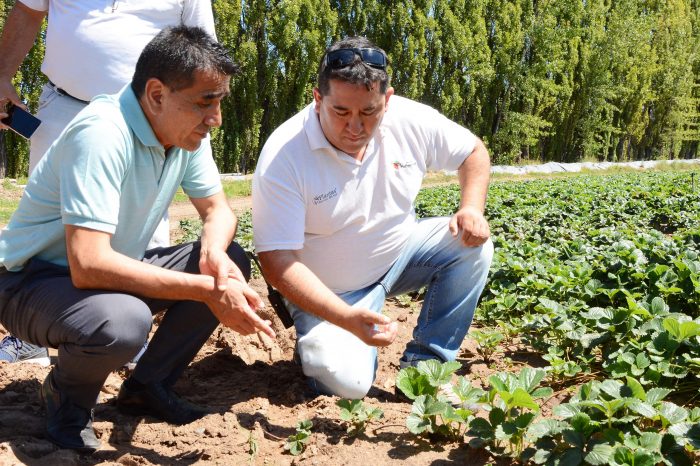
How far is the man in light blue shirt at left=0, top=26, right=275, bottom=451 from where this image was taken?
2289mm

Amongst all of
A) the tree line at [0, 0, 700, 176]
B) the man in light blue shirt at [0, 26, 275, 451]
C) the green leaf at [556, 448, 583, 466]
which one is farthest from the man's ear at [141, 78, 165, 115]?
the tree line at [0, 0, 700, 176]

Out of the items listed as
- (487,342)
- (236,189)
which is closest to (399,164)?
(487,342)

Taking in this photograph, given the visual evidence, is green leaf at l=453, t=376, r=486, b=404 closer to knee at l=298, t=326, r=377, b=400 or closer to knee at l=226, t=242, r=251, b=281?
knee at l=298, t=326, r=377, b=400

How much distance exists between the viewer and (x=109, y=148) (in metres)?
2.32

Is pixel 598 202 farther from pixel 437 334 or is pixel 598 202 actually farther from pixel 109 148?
pixel 109 148

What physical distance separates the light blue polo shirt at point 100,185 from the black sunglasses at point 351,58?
689 millimetres

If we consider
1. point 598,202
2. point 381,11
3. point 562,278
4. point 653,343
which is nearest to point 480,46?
point 381,11

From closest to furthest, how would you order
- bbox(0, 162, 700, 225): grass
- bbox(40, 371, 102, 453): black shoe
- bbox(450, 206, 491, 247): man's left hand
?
1. bbox(40, 371, 102, 453): black shoe
2. bbox(450, 206, 491, 247): man's left hand
3. bbox(0, 162, 700, 225): grass

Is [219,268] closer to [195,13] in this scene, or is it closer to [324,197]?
[324,197]

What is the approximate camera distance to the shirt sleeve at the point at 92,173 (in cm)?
225

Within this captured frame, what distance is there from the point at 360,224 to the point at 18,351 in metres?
1.58

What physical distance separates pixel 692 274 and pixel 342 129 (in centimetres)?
179

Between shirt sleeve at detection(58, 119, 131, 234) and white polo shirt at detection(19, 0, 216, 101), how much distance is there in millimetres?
874

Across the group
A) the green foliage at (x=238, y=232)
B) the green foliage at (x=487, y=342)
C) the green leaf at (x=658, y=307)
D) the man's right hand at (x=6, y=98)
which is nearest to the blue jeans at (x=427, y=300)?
the green foliage at (x=487, y=342)
